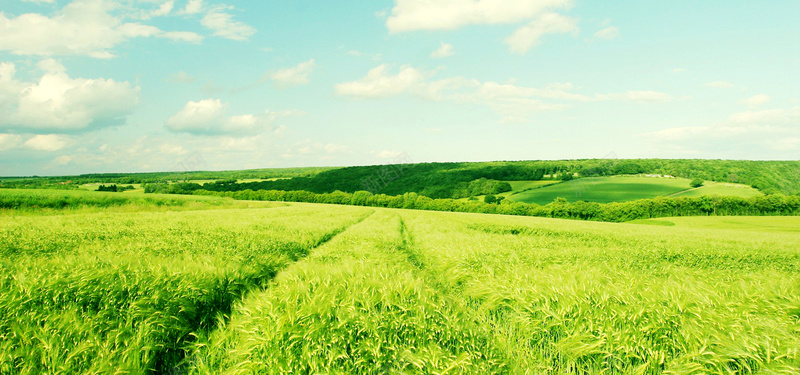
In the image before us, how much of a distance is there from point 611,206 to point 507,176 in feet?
146

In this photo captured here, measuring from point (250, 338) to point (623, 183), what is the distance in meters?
122

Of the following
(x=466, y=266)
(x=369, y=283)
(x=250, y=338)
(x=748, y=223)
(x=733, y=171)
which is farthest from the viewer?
(x=733, y=171)

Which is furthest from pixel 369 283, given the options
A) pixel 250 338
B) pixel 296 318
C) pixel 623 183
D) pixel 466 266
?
pixel 623 183

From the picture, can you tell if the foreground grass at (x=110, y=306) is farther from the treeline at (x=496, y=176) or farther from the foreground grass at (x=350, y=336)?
the treeline at (x=496, y=176)

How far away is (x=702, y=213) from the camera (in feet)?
240

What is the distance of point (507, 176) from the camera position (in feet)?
388

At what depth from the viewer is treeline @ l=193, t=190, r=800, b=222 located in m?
70.7

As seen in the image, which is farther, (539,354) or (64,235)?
(64,235)

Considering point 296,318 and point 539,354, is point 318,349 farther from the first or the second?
point 539,354

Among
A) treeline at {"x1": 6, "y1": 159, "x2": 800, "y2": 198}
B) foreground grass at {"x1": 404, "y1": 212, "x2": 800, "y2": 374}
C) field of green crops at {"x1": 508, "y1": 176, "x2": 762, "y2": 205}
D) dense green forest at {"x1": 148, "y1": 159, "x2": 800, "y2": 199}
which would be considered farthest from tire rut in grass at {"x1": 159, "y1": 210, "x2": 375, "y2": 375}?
treeline at {"x1": 6, "y1": 159, "x2": 800, "y2": 198}

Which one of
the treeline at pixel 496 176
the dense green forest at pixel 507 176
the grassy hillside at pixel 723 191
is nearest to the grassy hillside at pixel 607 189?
the grassy hillside at pixel 723 191

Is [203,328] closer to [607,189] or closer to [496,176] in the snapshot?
[607,189]

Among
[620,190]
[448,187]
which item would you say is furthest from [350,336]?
[620,190]

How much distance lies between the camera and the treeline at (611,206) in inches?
2783
